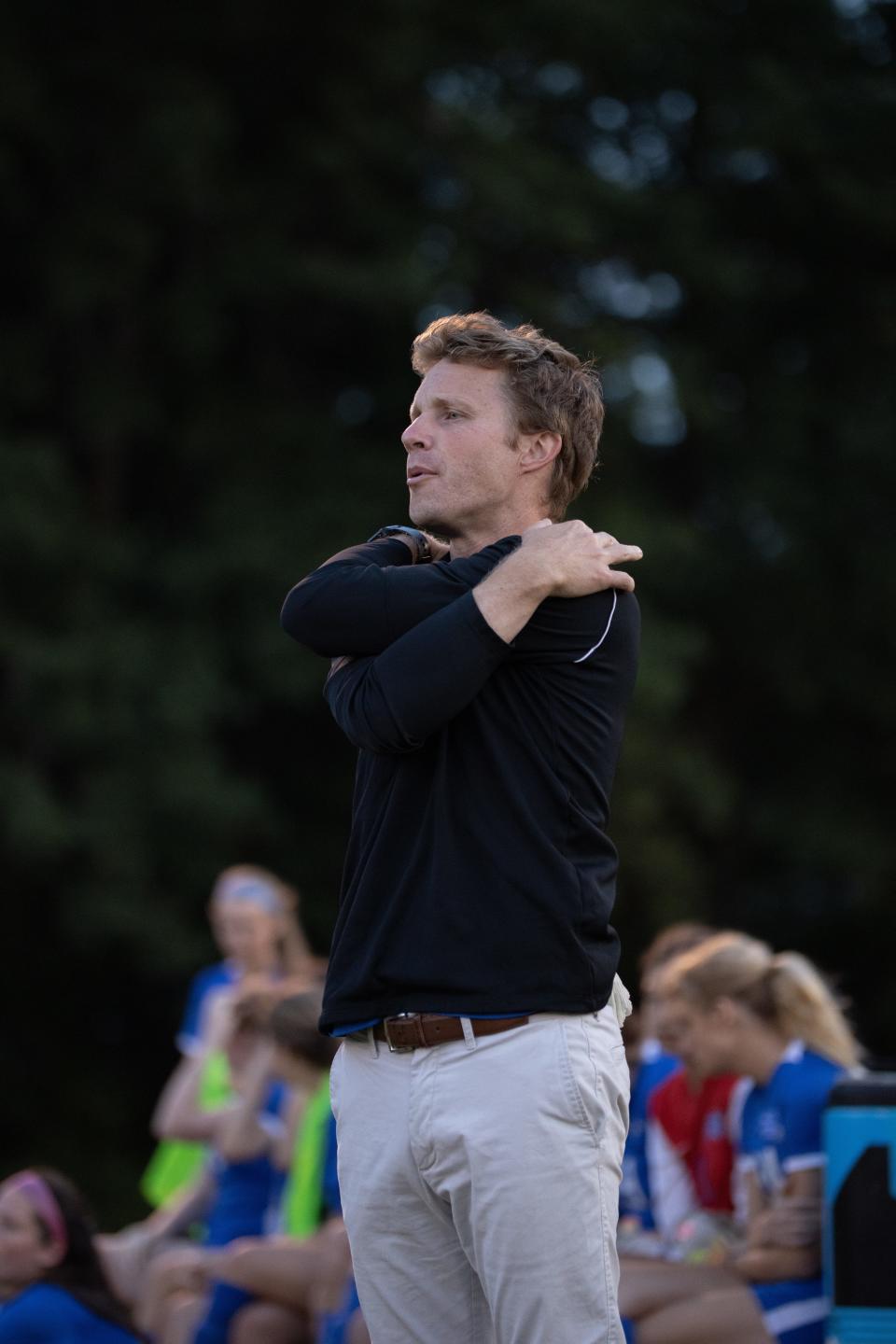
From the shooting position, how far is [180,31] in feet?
34.4

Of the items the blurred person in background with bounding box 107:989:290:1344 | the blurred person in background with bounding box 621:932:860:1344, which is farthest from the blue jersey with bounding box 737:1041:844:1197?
the blurred person in background with bounding box 107:989:290:1344

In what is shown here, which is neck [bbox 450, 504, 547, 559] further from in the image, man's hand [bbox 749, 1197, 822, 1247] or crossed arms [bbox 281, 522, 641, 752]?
man's hand [bbox 749, 1197, 822, 1247]

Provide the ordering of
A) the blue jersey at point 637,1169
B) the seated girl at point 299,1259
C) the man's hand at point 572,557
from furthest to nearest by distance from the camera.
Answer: the blue jersey at point 637,1169 → the seated girl at point 299,1259 → the man's hand at point 572,557

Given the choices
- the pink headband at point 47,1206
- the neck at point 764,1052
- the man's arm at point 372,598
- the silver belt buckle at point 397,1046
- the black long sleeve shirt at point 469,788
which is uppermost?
the man's arm at point 372,598

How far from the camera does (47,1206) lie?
438 cm

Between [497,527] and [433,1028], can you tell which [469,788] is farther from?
[497,527]

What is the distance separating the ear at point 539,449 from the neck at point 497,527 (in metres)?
0.07

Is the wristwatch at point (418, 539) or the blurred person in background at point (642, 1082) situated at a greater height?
the wristwatch at point (418, 539)

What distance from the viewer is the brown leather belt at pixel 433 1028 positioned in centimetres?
227

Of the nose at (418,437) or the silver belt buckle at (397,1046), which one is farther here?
the nose at (418,437)

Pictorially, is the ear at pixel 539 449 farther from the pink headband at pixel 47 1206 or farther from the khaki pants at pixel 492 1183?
the pink headband at pixel 47 1206

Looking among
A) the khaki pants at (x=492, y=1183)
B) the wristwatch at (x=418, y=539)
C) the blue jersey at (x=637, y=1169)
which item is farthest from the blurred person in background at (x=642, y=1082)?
the wristwatch at (x=418, y=539)

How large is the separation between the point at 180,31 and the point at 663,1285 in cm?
860

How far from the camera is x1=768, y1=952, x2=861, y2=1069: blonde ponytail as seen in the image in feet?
13.9
